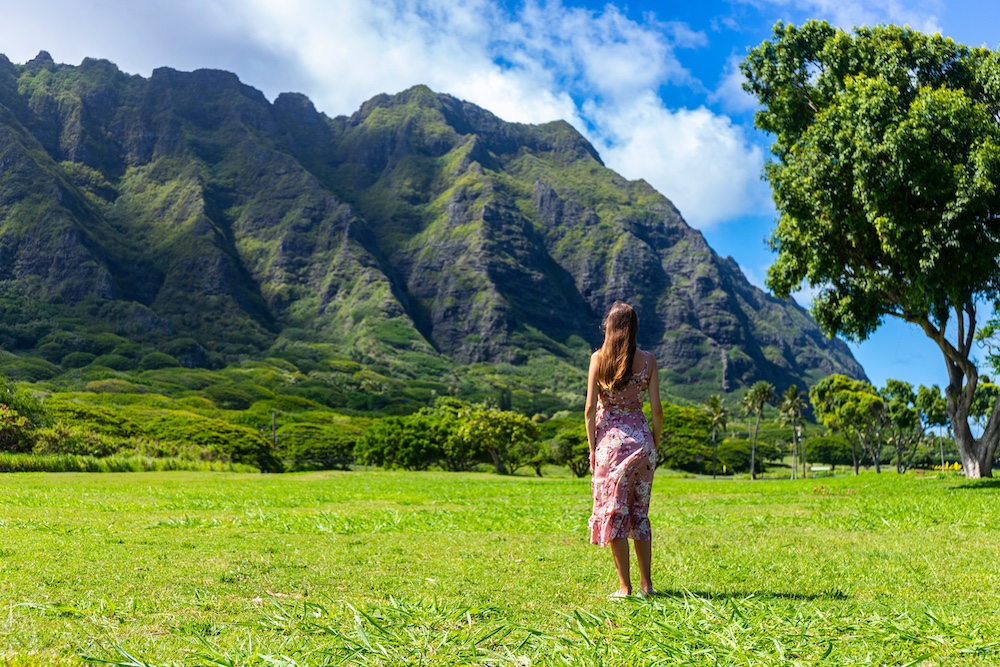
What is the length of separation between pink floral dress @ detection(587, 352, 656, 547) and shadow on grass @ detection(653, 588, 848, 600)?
1.83 ft

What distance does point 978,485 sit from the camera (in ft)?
77.3

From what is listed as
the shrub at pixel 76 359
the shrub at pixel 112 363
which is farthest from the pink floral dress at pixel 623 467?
the shrub at pixel 76 359

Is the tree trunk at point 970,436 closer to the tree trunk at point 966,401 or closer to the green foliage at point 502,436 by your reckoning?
the tree trunk at point 966,401

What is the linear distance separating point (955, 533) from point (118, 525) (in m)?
12.9

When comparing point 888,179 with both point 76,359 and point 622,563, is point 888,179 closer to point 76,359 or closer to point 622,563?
point 622,563

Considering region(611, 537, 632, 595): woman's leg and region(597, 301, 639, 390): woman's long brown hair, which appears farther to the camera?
region(597, 301, 639, 390): woman's long brown hair

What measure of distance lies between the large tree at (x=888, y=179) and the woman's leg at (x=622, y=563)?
1835cm

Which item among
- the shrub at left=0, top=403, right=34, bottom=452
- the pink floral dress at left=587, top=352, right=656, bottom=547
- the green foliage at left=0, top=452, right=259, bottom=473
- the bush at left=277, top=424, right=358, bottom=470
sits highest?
the pink floral dress at left=587, top=352, right=656, bottom=547

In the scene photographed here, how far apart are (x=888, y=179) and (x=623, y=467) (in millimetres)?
18548

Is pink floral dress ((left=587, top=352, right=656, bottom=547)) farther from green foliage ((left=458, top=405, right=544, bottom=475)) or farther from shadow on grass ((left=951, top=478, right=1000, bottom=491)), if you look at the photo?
green foliage ((left=458, top=405, right=544, bottom=475))

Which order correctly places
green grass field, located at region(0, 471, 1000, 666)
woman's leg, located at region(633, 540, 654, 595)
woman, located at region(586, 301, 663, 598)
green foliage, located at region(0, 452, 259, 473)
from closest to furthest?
green grass field, located at region(0, 471, 1000, 666)
woman's leg, located at region(633, 540, 654, 595)
woman, located at region(586, 301, 663, 598)
green foliage, located at region(0, 452, 259, 473)

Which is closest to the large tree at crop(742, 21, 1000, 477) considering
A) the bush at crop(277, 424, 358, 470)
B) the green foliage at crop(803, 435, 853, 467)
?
the bush at crop(277, 424, 358, 470)

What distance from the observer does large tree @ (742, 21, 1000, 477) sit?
2155 centimetres

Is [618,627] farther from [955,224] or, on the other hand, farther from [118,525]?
[955,224]
